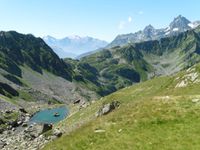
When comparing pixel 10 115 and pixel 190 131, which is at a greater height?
pixel 190 131

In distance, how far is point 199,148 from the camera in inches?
1410

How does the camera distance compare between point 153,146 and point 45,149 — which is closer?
point 153,146

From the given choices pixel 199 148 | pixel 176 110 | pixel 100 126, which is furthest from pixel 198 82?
pixel 199 148

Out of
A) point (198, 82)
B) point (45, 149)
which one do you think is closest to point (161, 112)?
point (45, 149)

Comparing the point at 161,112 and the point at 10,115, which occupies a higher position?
the point at 161,112

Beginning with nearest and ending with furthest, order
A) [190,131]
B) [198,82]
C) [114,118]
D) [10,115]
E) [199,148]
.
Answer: [199,148], [190,131], [114,118], [198,82], [10,115]

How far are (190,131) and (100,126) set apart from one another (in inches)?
421

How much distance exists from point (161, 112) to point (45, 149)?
14446 mm

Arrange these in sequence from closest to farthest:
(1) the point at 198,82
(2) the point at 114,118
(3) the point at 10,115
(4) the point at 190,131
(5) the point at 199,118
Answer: (4) the point at 190,131 → (5) the point at 199,118 → (2) the point at 114,118 → (1) the point at 198,82 → (3) the point at 10,115

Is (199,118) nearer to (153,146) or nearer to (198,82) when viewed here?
(153,146)

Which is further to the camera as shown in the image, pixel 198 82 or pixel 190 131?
pixel 198 82

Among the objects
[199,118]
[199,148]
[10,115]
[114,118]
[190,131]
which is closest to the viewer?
[199,148]

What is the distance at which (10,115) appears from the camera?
19838 cm

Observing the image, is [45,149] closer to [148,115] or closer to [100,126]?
[100,126]
